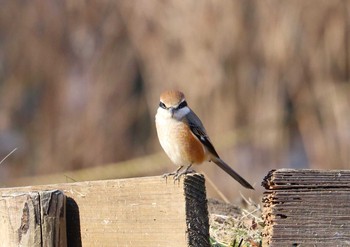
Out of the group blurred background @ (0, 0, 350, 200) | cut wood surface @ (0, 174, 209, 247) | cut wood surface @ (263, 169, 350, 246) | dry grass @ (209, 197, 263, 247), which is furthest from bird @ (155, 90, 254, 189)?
blurred background @ (0, 0, 350, 200)

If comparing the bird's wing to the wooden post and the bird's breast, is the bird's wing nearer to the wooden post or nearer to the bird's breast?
the bird's breast

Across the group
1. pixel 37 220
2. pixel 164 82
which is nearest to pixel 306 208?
pixel 37 220

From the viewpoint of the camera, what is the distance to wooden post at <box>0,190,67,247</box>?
3158 mm

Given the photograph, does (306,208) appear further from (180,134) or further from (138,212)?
(180,134)

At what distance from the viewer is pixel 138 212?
3002 millimetres

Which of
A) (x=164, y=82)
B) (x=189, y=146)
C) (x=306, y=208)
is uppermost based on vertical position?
(x=164, y=82)

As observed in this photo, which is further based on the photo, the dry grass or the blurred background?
the blurred background

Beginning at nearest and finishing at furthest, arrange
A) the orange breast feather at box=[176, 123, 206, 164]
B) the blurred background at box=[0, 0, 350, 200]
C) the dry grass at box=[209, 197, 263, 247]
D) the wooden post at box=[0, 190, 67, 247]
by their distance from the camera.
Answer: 1. the wooden post at box=[0, 190, 67, 247]
2. the dry grass at box=[209, 197, 263, 247]
3. the orange breast feather at box=[176, 123, 206, 164]
4. the blurred background at box=[0, 0, 350, 200]

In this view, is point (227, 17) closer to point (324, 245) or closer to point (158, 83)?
point (158, 83)

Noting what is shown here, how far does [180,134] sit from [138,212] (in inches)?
70.3

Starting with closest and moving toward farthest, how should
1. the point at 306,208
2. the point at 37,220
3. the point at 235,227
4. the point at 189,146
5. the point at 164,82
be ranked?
1. the point at 306,208
2. the point at 37,220
3. the point at 235,227
4. the point at 189,146
5. the point at 164,82

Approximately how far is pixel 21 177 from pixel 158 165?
159 centimetres

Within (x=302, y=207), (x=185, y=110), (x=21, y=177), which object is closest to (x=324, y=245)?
(x=302, y=207)

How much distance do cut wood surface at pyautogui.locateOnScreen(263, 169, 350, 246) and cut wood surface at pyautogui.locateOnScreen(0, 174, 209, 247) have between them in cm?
22
